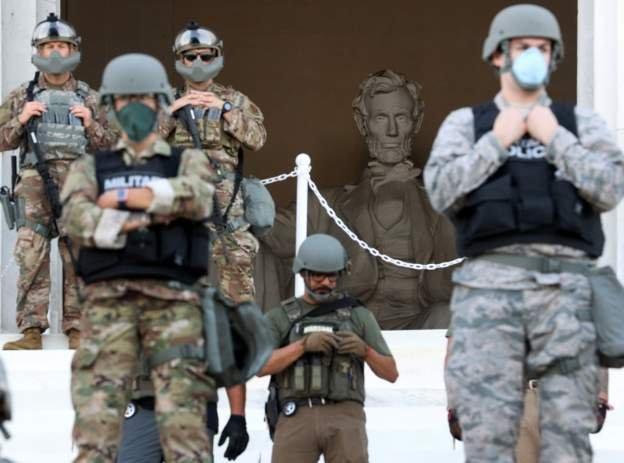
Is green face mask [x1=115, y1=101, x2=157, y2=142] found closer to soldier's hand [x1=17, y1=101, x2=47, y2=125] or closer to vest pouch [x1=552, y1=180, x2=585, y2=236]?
vest pouch [x1=552, y1=180, x2=585, y2=236]

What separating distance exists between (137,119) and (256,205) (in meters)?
3.28

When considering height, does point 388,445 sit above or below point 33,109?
below

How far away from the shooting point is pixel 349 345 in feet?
32.6

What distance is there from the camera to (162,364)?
8289 mm

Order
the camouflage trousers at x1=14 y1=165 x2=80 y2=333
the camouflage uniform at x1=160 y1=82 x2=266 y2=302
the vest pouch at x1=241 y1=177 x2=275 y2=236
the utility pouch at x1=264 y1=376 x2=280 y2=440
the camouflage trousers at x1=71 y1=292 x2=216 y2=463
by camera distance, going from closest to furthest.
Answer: the camouflage trousers at x1=71 y1=292 x2=216 y2=463 → the utility pouch at x1=264 y1=376 x2=280 y2=440 → the camouflage uniform at x1=160 y1=82 x2=266 y2=302 → the vest pouch at x1=241 y1=177 x2=275 y2=236 → the camouflage trousers at x1=14 y1=165 x2=80 y2=333

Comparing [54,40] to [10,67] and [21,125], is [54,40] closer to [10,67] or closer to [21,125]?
[21,125]

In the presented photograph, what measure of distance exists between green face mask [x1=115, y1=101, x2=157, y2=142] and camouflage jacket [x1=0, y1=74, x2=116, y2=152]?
11.1ft

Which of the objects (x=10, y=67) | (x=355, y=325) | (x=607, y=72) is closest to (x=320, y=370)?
(x=355, y=325)

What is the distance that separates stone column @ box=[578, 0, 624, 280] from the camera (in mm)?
14094

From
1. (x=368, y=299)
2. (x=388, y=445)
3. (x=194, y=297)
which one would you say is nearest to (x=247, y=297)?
(x=388, y=445)

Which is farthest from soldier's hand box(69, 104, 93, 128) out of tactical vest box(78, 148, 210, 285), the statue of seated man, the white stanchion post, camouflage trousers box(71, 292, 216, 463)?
the statue of seated man

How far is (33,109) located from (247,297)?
146 centimetres

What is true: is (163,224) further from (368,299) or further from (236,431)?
(368,299)

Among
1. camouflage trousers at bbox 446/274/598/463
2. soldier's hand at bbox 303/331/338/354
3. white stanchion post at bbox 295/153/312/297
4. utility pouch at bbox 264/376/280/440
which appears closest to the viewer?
camouflage trousers at bbox 446/274/598/463
